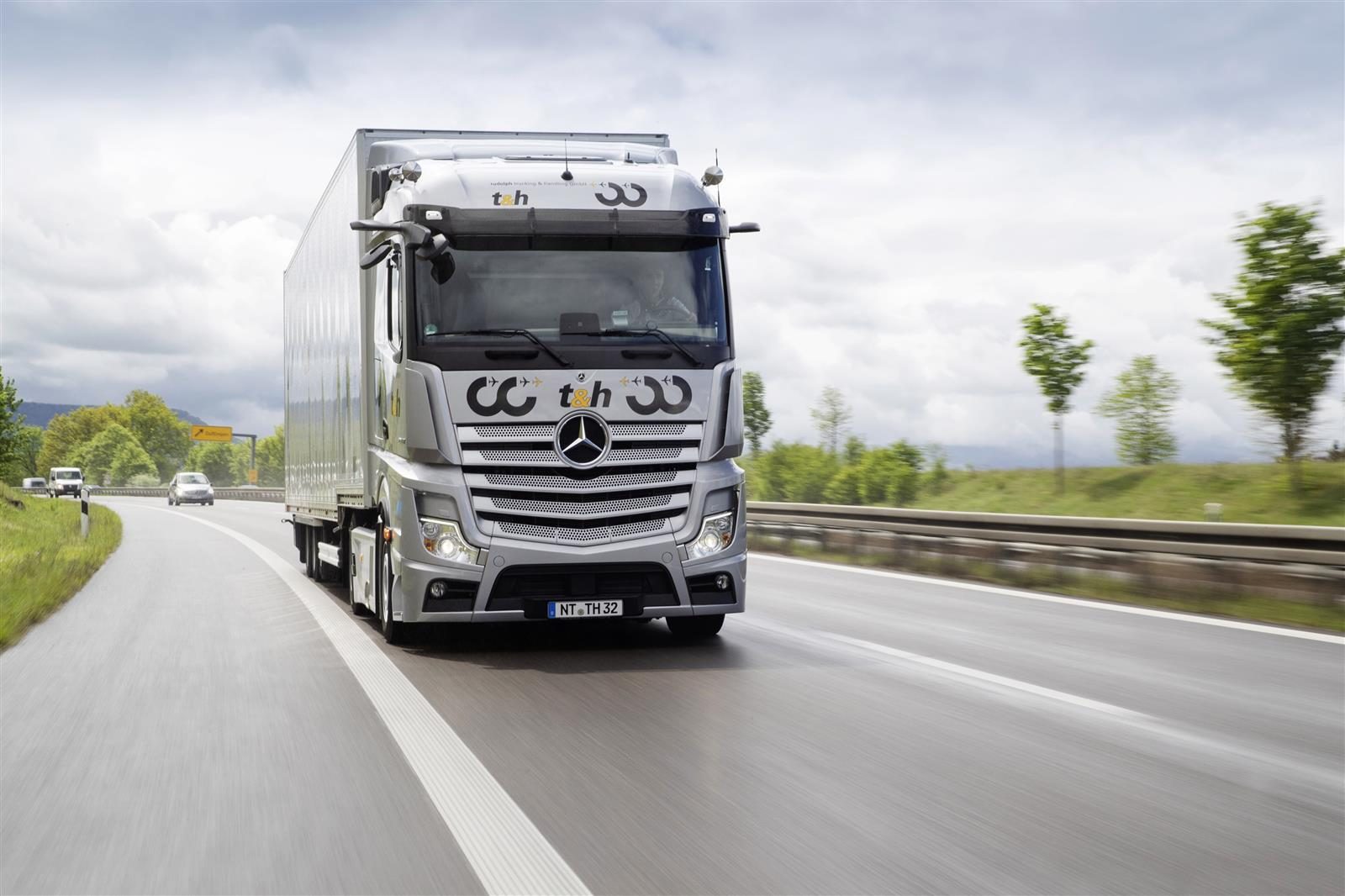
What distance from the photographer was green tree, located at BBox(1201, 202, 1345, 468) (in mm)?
28859

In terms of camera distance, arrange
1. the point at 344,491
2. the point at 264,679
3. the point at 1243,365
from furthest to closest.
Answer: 1. the point at 1243,365
2. the point at 344,491
3. the point at 264,679

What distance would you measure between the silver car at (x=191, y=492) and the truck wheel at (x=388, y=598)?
5554 cm

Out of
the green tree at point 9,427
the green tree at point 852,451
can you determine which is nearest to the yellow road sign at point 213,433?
the green tree at point 9,427

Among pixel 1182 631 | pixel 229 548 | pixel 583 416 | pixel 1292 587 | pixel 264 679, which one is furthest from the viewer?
pixel 229 548

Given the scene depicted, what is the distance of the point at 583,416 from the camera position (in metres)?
9.20

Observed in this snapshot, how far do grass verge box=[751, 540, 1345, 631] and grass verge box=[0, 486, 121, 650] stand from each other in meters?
9.32

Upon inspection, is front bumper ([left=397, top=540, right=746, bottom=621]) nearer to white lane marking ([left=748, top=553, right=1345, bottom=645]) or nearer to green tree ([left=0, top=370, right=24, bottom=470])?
white lane marking ([left=748, top=553, right=1345, bottom=645])

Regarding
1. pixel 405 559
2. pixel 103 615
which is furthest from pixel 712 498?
pixel 103 615

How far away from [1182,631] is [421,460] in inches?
223

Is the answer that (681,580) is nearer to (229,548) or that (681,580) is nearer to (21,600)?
(21,600)

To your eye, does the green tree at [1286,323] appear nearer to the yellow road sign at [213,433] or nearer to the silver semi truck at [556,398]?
the silver semi truck at [556,398]

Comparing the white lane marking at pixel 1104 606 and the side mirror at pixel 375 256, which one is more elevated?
the side mirror at pixel 375 256

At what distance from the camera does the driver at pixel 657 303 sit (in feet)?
31.5

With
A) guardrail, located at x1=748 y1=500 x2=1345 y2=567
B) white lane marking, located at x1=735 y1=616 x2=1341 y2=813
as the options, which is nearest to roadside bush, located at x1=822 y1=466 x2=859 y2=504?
guardrail, located at x1=748 y1=500 x2=1345 y2=567
